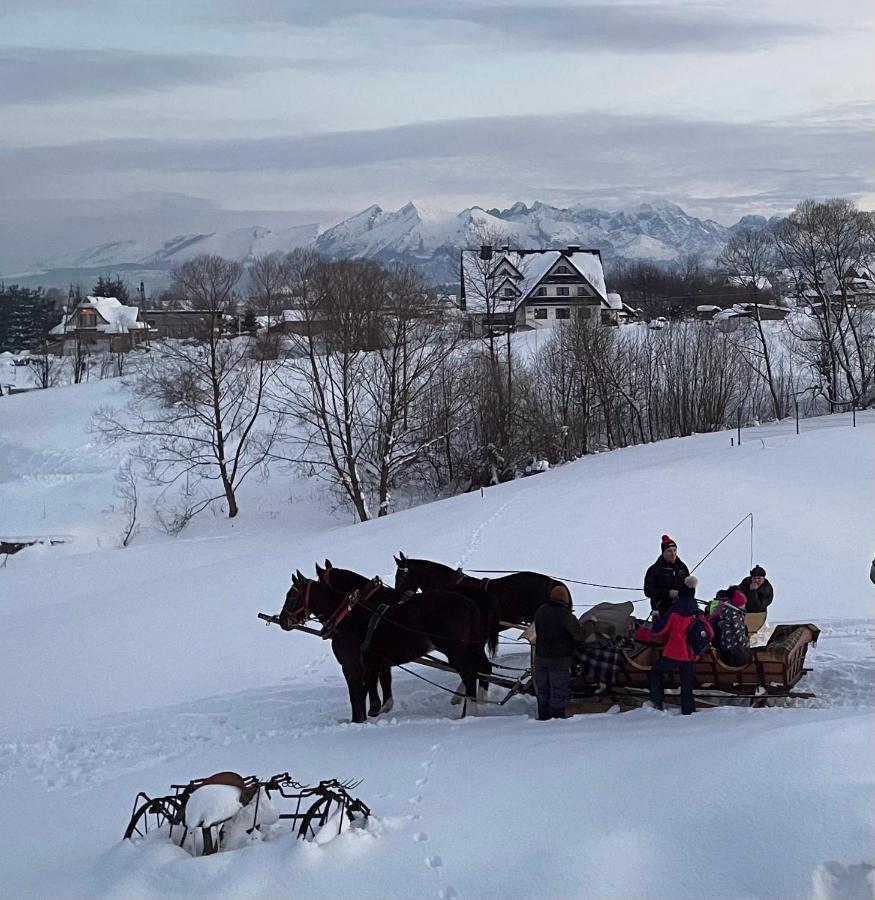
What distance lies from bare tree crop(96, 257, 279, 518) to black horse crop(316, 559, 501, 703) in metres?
23.2

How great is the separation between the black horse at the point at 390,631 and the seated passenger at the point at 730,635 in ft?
8.41

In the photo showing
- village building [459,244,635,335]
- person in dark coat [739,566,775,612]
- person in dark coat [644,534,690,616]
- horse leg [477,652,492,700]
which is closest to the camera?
person in dark coat [739,566,775,612]

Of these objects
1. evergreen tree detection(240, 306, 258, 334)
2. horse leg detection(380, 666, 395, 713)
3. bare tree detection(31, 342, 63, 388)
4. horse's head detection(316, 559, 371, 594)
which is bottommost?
horse leg detection(380, 666, 395, 713)

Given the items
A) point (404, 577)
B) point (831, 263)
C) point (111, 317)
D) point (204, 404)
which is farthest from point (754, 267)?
point (111, 317)

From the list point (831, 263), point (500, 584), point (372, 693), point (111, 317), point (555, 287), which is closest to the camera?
point (372, 693)

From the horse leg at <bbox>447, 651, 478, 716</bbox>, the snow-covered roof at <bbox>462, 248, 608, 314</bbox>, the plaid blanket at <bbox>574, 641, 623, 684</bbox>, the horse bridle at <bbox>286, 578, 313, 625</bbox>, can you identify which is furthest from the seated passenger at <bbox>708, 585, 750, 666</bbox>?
the snow-covered roof at <bbox>462, 248, 608, 314</bbox>

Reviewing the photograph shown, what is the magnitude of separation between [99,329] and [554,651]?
73116mm

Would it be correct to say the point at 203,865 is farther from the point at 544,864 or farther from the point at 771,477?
the point at 771,477

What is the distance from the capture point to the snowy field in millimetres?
6121

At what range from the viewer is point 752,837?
19.9 ft

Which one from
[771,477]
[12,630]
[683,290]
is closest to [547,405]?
[771,477]

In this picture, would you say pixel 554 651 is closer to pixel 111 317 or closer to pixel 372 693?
pixel 372 693

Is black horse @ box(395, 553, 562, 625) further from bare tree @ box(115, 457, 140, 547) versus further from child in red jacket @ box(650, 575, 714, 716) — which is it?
bare tree @ box(115, 457, 140, 547)

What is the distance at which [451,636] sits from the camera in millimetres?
10594
